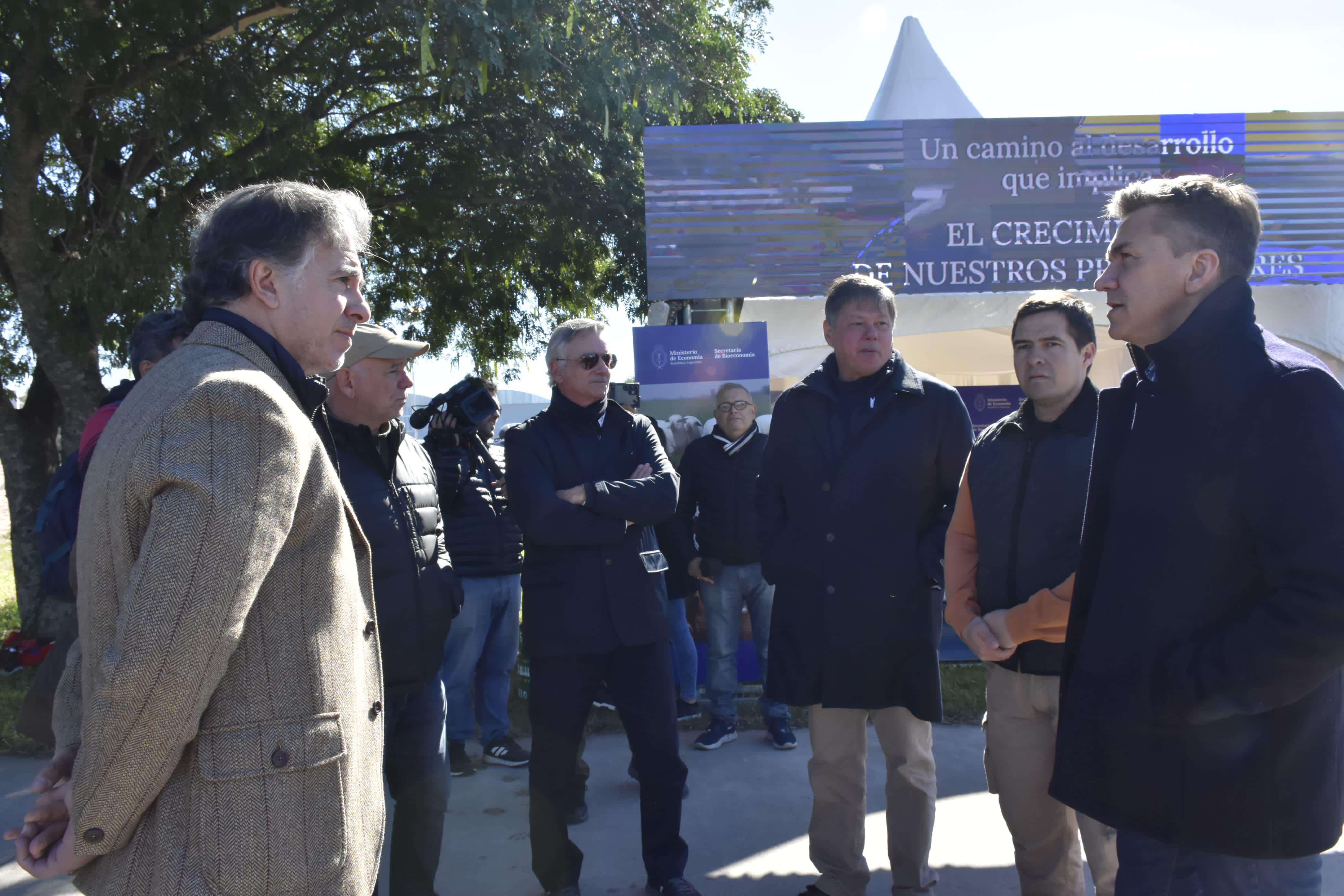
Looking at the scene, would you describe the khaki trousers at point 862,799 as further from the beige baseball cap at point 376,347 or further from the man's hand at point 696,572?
the man's hand at point 696,572

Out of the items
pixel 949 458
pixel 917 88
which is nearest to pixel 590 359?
pixel 949 458

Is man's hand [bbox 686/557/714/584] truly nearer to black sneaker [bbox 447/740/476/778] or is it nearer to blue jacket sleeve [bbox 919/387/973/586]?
black sneaker [bbox 447/740/476/778]

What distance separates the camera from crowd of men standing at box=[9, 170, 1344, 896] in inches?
50.6

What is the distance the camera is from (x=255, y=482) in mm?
1282

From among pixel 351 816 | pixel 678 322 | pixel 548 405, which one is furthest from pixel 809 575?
pixel 678 322

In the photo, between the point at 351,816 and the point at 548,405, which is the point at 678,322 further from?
the point at 351,816

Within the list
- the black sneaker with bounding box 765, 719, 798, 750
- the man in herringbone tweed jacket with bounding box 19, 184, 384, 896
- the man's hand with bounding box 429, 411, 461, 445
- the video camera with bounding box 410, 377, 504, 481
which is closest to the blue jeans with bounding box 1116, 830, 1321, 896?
the man in herringbone tweed jacket with bounding box 19, 184, 384, 896

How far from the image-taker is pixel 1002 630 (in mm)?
2602

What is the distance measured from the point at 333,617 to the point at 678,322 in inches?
199

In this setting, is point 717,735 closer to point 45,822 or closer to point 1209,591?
point 1209,591

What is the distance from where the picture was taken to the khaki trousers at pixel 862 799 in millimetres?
2980

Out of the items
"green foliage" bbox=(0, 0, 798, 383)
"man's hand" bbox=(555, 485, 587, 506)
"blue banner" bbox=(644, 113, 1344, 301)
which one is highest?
"green foliage" bbox=(0, 0, 798, 383)

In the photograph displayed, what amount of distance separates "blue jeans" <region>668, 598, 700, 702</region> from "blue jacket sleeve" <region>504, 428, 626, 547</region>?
2257mm

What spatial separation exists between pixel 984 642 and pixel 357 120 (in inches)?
308
